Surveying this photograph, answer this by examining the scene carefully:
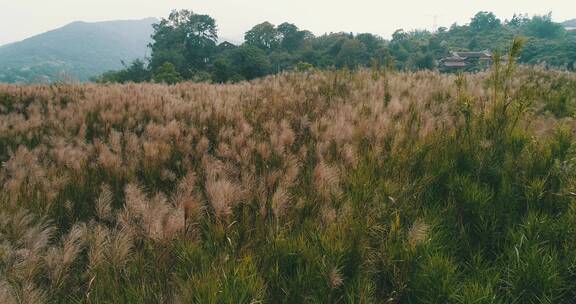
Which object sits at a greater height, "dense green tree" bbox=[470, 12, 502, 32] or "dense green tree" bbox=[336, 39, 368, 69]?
"dense green tree" bbox=[470, 12, 502, 32]

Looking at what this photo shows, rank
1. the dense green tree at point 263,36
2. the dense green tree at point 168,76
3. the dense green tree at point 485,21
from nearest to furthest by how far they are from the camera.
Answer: the dense green tree at point 168,76, the dense green tree at point 263,36, the dense green tree at point 485,21

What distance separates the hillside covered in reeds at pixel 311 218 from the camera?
5.04 ft

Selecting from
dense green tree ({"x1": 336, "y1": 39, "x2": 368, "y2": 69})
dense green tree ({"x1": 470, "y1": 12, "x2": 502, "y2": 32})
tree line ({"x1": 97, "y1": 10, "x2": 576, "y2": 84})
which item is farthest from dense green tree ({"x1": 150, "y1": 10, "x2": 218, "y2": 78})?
dense green tree ({"x1": 470, "y1": 12, "x2": 502, "y2": 32})

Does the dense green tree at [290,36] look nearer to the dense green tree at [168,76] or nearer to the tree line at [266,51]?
the tree line at [266,51]

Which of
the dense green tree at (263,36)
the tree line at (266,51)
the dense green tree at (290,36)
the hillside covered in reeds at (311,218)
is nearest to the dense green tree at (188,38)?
the tree line at (266,51)

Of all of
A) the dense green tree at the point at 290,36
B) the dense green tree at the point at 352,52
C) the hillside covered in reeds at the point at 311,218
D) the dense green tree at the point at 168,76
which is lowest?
the hillside covered in reeds at the point at 311,218

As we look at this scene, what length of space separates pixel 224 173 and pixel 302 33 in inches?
4353

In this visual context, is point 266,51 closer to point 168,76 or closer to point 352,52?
point 352,52

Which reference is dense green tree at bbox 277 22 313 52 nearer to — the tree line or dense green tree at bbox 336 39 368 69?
the tree line

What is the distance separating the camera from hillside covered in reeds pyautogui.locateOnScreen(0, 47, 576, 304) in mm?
1537

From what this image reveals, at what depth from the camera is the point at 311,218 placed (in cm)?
201

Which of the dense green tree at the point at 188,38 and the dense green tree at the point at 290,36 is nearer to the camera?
the dense green tree at the point at 188,38

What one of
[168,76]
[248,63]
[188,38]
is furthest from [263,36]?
[168,76]

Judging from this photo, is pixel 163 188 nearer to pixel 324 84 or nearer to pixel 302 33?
pixel 324 84
